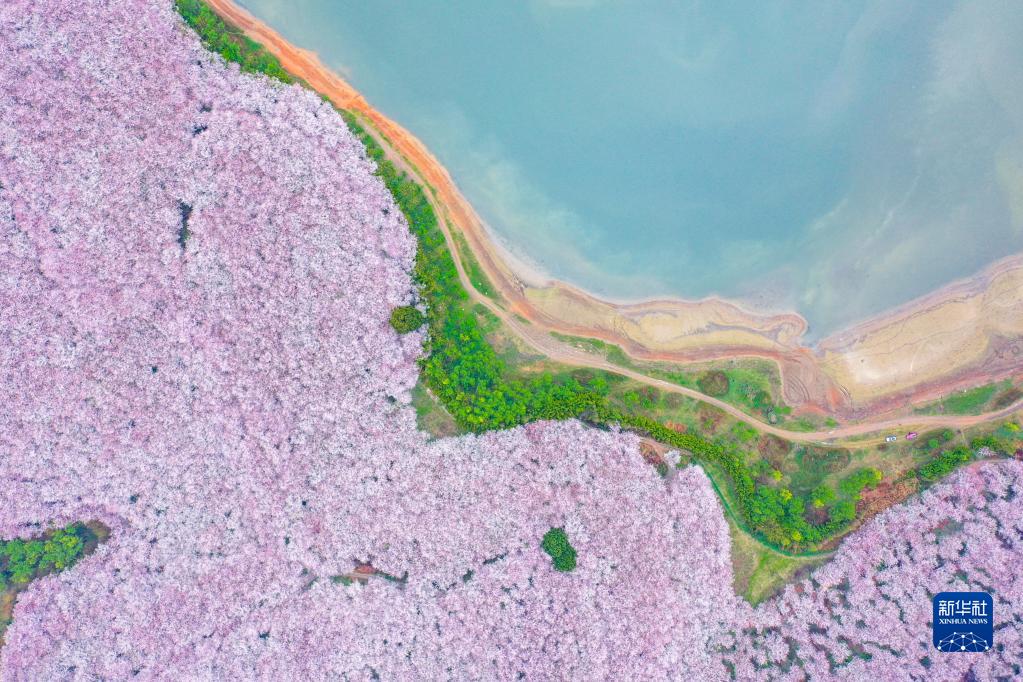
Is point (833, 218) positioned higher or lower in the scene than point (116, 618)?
higher

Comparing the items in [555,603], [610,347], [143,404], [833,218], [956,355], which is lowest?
[555,603]

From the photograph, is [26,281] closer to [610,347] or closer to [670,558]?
[610,347]

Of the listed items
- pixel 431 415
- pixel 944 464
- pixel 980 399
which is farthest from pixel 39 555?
pixel 980 399

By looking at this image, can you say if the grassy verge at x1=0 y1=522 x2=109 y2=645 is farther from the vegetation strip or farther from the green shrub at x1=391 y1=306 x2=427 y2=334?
the vegetation strip

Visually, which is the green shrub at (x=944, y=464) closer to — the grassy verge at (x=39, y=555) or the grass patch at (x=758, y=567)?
the grass patch at (x=758, y=567)

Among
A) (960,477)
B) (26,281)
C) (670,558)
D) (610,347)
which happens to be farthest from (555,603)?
(26,281)

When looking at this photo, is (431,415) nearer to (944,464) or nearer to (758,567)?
(758,567)

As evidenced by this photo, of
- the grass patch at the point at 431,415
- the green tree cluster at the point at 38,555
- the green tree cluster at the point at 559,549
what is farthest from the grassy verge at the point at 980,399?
the green tree cluster at the point at 38,555
